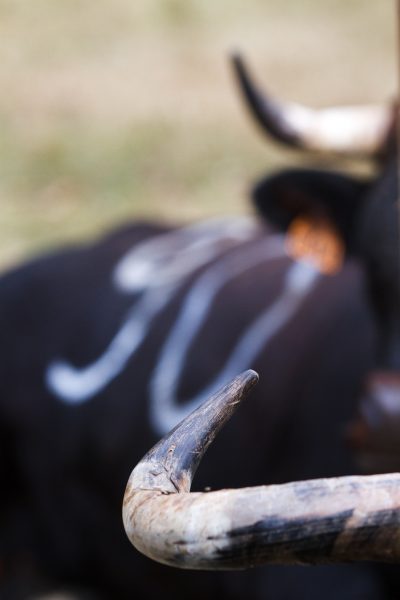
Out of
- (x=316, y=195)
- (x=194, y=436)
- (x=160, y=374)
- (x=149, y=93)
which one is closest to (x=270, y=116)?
(x=316, y=195)

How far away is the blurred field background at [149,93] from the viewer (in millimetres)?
8047

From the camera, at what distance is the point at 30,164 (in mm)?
8586

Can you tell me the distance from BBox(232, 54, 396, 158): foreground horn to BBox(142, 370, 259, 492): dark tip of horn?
2222mm

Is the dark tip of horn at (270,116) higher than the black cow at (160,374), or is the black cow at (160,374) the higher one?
the dark tip of horn at (270,116)

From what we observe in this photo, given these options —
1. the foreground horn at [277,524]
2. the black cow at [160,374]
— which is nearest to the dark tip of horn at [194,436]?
the foreground horn at [277,524]

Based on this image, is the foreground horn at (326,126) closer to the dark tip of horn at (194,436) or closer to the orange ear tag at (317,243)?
the orange ear tag at (317,243)

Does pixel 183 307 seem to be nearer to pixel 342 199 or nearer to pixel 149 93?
pixel 342 199

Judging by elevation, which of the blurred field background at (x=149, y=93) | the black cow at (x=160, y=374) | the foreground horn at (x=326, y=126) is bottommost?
the black cow at (x=160, y=374)

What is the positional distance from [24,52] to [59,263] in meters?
7.17

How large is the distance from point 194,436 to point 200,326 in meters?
2.33

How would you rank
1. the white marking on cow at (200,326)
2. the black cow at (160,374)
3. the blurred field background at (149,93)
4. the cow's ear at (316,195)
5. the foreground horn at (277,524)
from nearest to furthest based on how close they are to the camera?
the foreground horn at (277,524) < the black cow at (160,374) < the white marking on cow at (200,326) < the cow's ear at (316,195) < the blurred field background at (149,93)

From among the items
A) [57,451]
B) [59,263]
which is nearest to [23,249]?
[59,263]

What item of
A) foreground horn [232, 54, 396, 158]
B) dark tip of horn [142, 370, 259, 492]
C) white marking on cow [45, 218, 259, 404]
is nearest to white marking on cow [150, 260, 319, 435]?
white marking on cow [45, 218, 259, 404]

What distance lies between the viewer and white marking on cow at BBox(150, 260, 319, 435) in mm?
3102
